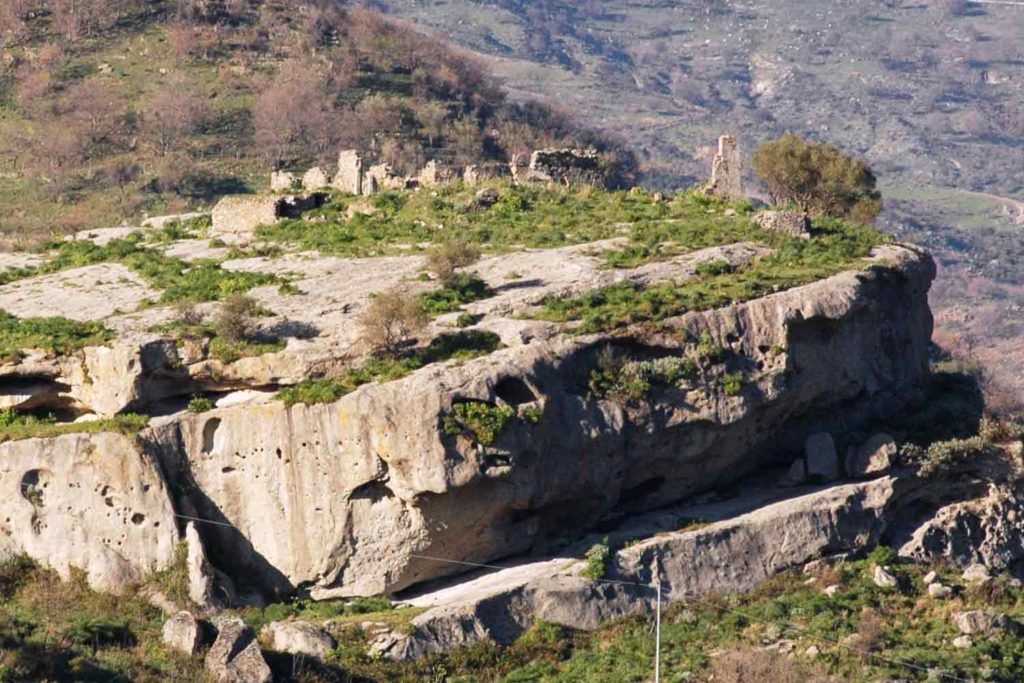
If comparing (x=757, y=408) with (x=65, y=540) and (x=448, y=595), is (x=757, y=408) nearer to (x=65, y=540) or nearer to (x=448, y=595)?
(x=448, y=595)

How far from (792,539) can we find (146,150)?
50.4 metres

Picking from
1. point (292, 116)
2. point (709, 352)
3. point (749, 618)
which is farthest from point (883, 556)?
point (292, 116)

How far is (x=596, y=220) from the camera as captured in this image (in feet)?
149

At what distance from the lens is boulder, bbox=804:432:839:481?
3934 centimetres

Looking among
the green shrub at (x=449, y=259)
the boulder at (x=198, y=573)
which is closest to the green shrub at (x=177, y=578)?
the boulder at (x=198, y=573)

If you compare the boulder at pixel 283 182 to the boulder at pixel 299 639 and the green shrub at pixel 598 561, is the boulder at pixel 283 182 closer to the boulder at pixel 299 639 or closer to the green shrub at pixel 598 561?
the green shrub at pixel 598 561

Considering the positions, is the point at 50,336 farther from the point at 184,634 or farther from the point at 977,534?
the point at 977,534

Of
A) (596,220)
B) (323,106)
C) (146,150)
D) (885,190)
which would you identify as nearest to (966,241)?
(885,190)

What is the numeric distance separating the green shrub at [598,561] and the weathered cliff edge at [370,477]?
1232 mm

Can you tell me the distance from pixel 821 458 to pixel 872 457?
0.94 meters

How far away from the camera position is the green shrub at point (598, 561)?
35.2 m

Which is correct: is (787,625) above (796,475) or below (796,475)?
below

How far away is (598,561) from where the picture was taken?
116 feet

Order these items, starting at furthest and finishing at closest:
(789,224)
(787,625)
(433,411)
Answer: (789,224) < (787,625) < (433,411)
